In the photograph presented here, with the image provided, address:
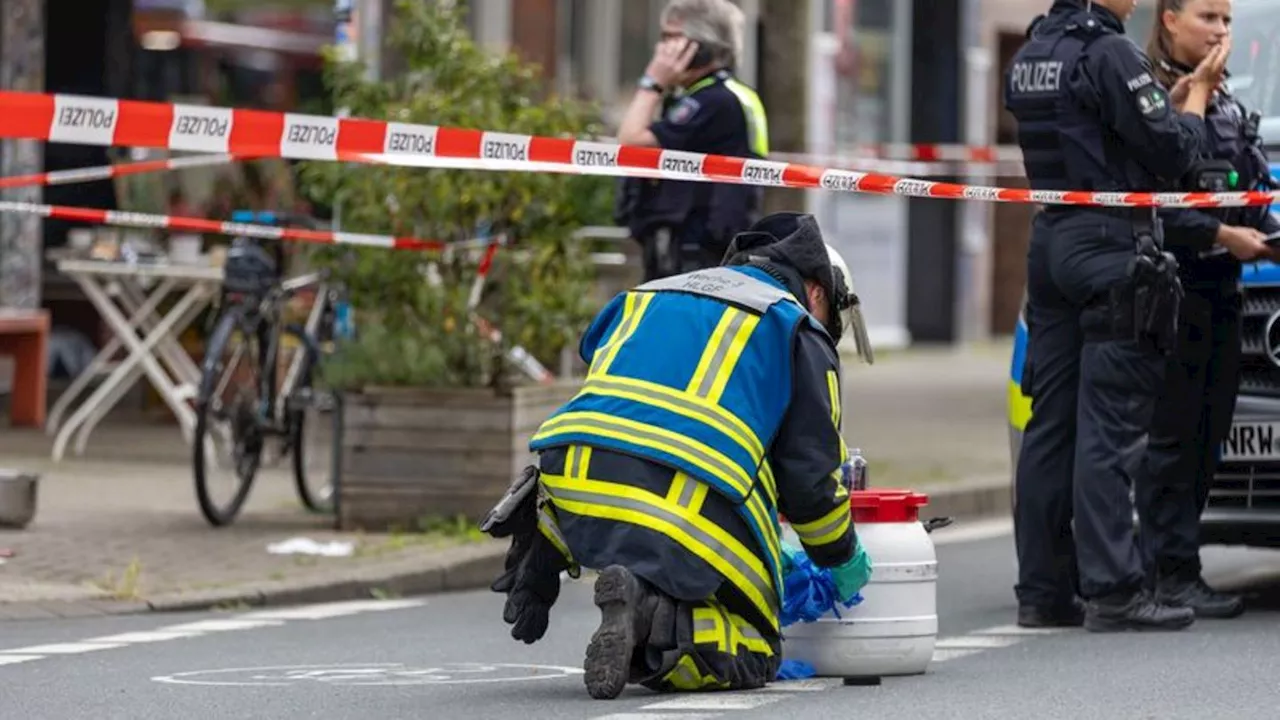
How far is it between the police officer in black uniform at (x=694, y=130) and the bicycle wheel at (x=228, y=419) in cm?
178

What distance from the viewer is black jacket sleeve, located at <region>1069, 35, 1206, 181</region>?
9.31m

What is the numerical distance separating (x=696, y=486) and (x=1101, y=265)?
227cm

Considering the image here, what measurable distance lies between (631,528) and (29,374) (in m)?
9.34

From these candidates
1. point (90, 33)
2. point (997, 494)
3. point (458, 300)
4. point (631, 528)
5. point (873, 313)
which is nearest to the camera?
point (631, 528)

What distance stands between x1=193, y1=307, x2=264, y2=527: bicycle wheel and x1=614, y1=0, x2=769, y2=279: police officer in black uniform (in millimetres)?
1779

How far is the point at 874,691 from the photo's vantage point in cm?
793

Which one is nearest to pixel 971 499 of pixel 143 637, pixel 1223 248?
pixel 1223 248

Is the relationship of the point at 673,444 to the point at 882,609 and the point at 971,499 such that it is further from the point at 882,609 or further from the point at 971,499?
the point at 971,499

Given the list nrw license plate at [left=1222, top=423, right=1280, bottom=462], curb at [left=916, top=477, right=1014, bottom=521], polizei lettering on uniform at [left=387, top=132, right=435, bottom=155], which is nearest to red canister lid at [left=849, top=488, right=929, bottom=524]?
nrw license plate at [left=1222, top=423, right=1280, bottom=462]

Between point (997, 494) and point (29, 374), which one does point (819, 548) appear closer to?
point (997, 494)

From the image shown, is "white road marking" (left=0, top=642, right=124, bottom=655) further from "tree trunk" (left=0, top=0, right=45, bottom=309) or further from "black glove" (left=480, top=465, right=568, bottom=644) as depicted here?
"tree trunk" (left=0, top=0, right=45, bottom=309)

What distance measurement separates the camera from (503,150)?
33.4 ft

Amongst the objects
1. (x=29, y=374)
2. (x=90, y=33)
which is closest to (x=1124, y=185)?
(x=29, y=374)

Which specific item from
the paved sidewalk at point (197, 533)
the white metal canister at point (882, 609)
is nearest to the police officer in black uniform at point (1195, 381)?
the white metal canister at point (882, 609)
